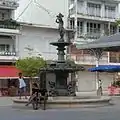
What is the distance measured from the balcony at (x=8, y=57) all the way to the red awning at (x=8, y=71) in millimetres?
2124

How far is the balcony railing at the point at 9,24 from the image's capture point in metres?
52.4

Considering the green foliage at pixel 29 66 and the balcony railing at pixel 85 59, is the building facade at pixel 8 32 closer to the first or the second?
the green foliage at pixel 29 66

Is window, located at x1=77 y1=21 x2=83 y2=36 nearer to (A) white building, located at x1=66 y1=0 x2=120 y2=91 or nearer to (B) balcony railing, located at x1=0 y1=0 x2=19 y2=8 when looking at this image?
(A) white building, located at x1=66 y1=0 x2=120 y2=91

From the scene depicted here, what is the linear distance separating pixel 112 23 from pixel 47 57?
1295 cm

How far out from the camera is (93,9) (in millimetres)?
62531

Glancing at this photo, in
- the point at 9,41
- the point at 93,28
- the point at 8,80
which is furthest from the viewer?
the point at 93,28

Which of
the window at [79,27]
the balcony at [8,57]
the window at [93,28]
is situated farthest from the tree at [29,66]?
the window at [93,28]

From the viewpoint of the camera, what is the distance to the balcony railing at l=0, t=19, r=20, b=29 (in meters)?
52.4

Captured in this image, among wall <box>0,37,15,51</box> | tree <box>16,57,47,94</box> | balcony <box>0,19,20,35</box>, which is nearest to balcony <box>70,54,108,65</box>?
wall <box>0,37,15,51</box>

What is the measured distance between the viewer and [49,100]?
955 inches

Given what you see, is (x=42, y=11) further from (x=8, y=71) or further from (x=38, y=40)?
A: (x=8, y=71)

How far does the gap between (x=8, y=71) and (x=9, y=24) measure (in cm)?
629

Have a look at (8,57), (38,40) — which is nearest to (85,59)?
(38,40)

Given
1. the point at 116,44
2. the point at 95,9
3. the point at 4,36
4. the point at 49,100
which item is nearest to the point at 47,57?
the point at 4,36
